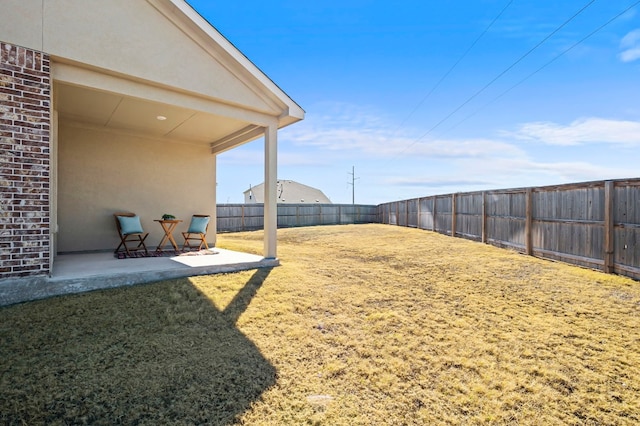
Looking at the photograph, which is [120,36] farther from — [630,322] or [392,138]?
[392,138]

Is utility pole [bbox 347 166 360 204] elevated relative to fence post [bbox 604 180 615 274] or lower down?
elevated

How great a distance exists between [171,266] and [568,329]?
5543 millimetres

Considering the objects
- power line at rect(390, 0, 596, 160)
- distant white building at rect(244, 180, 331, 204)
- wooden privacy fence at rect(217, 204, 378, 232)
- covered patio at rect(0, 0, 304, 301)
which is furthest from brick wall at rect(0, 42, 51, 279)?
distant white building at rect(244, 180, 331, 204)

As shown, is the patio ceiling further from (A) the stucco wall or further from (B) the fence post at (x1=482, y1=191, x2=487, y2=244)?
(B) the fence post at (x1=482, y1=191, x2=487, y2=244)

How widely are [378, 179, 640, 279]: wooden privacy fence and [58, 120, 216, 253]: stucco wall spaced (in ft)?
26.0

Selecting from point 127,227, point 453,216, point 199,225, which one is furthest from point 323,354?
point 453,216

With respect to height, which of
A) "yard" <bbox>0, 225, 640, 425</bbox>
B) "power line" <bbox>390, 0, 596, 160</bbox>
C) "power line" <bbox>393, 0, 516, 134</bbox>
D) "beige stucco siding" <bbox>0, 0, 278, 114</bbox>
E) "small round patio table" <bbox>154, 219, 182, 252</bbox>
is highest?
"power line" <bbox>393, 0, 516, 134</bbox>

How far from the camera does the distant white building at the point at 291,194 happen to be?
Answer: 88.7 ft

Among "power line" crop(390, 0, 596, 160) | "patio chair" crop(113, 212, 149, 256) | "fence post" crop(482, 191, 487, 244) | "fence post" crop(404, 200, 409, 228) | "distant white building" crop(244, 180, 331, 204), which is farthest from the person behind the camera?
"distant white building" crop(244, 180, 331, 204)

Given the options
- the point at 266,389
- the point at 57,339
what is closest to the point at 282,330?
the point at 266,389

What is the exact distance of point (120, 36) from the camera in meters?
4.30

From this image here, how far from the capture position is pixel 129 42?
4.37 meters

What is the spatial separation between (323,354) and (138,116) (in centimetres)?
573

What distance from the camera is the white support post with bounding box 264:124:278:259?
589 centimetres
